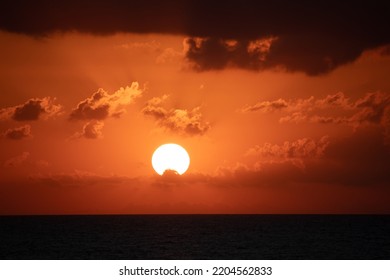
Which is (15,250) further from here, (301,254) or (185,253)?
(301,254)

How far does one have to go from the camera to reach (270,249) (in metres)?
100

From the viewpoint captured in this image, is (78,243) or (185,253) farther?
(78,243)

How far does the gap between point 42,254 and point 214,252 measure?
26.3 m

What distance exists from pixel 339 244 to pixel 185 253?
118ft
